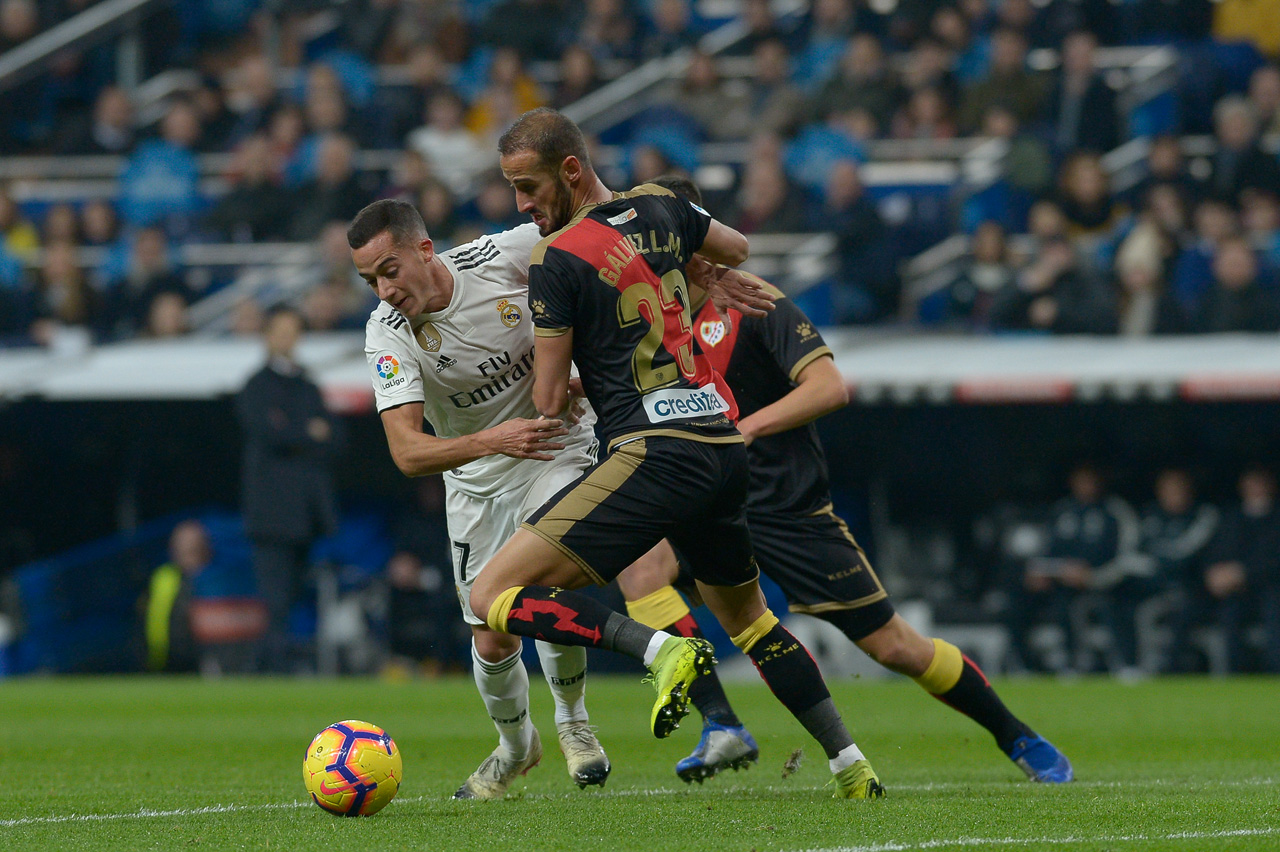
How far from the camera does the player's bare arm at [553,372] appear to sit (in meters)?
5.24

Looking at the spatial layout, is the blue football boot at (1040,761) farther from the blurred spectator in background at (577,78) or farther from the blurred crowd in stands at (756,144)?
the blurred spectator in background at (577,78)

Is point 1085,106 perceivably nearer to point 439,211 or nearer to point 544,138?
point 439,211

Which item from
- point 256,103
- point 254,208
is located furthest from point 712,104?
point 256,103

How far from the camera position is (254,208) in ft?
56.2

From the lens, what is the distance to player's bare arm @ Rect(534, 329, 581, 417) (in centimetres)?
524

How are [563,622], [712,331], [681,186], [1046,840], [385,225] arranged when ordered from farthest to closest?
1. [712,331]
2. [681,186]
3. [385,225]
4. [563,622]
5. [1046,840]

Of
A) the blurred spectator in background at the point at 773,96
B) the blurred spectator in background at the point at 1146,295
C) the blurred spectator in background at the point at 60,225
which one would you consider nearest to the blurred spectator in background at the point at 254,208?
the blurred spectator in background at the point at 60,225

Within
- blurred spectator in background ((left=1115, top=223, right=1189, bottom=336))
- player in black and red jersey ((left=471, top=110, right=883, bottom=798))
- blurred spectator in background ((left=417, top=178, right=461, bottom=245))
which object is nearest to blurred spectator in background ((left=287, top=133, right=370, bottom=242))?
blurred spectator in background ((left=417, top=178, right=461, bottom=245))

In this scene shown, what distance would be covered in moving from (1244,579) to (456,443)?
898 centimetres

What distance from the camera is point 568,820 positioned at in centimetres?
531

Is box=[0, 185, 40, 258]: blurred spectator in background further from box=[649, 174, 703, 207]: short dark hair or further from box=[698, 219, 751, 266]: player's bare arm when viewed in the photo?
box=[698, 219, 751, 266]: player's bare arm

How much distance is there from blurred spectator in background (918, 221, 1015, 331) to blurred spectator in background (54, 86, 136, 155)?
9568mm

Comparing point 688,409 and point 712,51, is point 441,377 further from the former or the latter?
point 712,51

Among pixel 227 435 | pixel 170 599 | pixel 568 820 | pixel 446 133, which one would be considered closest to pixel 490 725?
pixel 568 820
